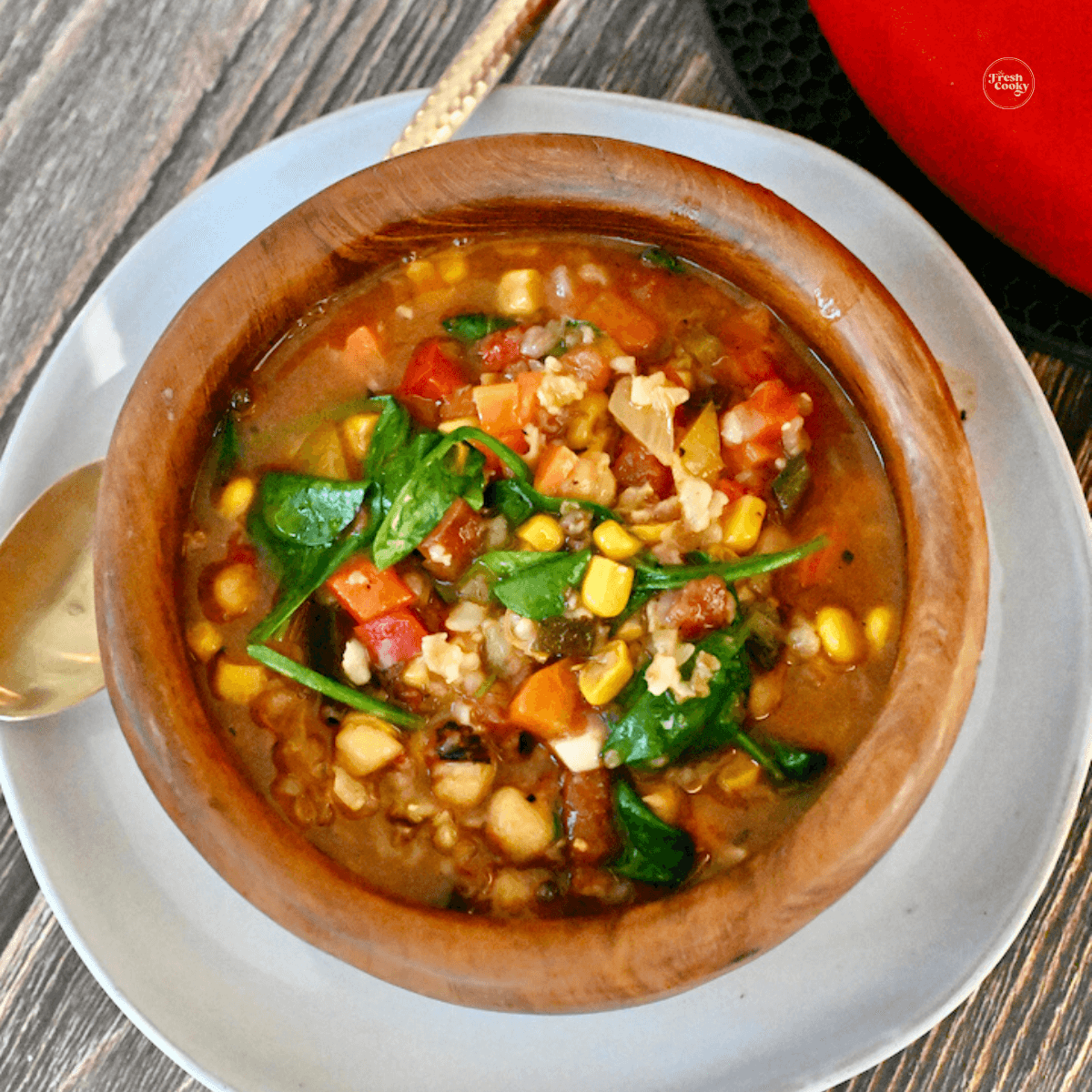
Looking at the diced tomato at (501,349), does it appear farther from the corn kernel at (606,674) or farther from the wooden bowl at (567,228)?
the corn kernel at (606,674)

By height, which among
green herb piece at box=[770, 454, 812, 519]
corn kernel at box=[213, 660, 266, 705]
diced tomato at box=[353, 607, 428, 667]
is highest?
green herb piece at box=[770, 454, 812, 519]

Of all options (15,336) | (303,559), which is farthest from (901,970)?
(15,336)

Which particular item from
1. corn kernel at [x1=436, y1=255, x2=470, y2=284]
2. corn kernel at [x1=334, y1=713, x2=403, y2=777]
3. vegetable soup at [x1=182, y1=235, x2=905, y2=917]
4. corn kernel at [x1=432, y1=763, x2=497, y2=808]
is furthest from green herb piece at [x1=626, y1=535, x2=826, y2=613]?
corn kernel at [x1=436, y1=255, x2=470, y2=284]

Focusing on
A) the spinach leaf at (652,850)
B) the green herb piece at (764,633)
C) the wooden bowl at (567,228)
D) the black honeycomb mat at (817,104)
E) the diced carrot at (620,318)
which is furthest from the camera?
the black honeycomb mat at (817,104)

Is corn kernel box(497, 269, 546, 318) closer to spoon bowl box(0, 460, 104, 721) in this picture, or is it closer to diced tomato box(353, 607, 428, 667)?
diced tomato box(353, 607, 428, 667)

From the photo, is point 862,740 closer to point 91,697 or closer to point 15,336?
point 91,697

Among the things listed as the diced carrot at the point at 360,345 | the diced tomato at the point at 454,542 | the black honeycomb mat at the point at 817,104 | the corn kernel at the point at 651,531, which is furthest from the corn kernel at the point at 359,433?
the black honeycomb mat at the point at 817,104

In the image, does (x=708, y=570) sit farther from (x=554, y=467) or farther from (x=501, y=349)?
(x=501, y=349)
